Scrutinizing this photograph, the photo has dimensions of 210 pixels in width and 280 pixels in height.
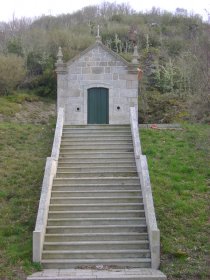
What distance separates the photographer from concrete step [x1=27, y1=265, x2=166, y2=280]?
29.1 feet

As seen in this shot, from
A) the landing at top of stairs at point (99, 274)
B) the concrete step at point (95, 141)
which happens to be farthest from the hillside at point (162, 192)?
the concrete step at point (95, 141)

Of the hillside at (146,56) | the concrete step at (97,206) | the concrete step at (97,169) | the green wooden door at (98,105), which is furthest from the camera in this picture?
the hillside at (146,56)

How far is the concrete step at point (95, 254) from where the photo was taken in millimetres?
10000

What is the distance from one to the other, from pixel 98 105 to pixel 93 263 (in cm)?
1116

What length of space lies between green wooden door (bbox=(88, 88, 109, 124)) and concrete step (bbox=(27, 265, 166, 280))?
434 inches

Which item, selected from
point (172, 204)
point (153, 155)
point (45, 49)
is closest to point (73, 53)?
point (45, 49)

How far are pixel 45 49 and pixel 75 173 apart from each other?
82.1 ft

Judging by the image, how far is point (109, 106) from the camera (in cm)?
2003

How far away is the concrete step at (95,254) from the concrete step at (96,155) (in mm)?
4710

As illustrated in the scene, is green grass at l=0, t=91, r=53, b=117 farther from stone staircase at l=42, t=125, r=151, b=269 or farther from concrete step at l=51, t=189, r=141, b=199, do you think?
concrete step at l=51, t=189, r=141, b=199

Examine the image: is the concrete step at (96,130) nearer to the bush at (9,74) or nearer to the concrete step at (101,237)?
the concrete step at (101,237)

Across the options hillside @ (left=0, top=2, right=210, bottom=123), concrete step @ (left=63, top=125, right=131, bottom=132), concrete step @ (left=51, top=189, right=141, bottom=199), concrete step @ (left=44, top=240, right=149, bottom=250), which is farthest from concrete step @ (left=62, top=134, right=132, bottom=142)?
hillside @ (left=0, top=2, right=210, bottom=123)

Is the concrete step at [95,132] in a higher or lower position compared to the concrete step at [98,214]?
higher

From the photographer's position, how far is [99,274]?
9156 millimetres
